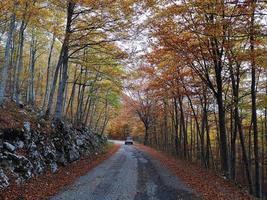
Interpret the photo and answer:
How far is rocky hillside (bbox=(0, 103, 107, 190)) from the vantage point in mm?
8383

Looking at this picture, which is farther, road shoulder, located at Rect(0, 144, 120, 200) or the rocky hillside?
the rocky hillside

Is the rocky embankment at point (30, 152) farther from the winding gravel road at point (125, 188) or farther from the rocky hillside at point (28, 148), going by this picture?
the winding gravel road at point (125, 188)

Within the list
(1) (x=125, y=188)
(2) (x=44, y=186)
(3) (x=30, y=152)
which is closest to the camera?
(2) (x=44, y=186)

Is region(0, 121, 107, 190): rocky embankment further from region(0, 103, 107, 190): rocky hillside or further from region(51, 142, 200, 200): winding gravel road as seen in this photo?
region(51, 142, 200, 200): winding gravel road

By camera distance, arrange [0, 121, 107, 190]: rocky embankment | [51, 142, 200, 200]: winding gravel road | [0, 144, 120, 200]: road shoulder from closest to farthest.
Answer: [0, 144, 120, 200]: road shoulder
[51, 142, 200, 200]: winding gravel road
[0, 121, 107, 190]: rocky embankment

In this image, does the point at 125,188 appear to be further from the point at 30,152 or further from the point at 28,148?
the point at 28,148

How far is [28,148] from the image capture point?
1004cm

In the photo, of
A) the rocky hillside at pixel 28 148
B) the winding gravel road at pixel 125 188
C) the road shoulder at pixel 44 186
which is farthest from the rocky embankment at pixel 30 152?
the winding gravel road at pixel 125 188

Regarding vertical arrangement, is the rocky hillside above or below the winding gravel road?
above

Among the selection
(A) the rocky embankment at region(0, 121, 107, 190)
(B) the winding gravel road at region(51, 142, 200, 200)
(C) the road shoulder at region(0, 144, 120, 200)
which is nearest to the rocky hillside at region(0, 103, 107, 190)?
(A) the rocky embankment at region(0, 121, 107, 190)

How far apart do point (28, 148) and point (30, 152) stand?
0.18 metres

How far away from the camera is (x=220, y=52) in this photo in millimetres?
13016

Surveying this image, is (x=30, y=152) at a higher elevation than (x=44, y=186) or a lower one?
higher

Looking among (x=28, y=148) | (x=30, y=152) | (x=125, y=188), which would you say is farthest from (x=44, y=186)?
(x=125, y=188)
